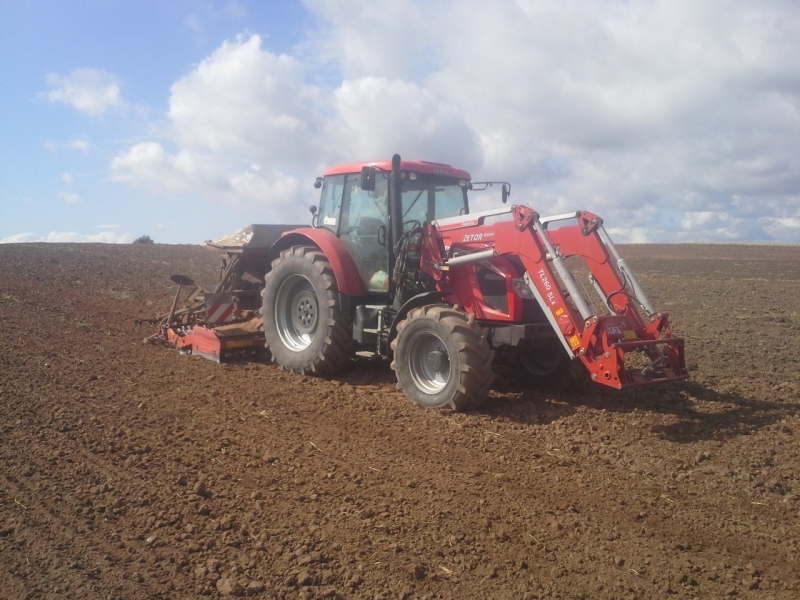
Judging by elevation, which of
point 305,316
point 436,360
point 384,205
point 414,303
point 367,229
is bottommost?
point 436,360

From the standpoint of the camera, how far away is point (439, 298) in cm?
722

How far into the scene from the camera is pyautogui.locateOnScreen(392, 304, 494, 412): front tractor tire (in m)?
6.23

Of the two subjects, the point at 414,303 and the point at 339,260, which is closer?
the point at 414,303

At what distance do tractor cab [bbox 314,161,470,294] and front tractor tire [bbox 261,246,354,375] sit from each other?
0.44 metres

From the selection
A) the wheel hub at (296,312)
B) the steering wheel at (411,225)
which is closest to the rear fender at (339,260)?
the wheel hub at (296,312)

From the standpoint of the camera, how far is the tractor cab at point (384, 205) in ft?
24.6

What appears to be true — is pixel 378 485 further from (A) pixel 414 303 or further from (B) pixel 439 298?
(B) pixel 439 298

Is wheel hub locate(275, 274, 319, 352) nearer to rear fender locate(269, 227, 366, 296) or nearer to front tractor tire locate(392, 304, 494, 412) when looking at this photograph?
rear fender locate(269, 227, 366, 296)

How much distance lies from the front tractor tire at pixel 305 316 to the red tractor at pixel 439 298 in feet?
0.05

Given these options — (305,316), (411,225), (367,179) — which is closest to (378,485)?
(367,179)

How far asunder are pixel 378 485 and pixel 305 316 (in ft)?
13.4

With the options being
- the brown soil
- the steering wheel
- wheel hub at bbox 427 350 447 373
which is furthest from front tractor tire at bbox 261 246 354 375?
wheel hub at bbox 427 350 447 373

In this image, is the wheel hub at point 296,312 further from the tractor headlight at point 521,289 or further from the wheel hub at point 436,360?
the tractor headlight at point 521,289

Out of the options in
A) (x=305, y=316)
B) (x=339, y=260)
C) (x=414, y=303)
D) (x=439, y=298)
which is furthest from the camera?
(x=305, y=316)
